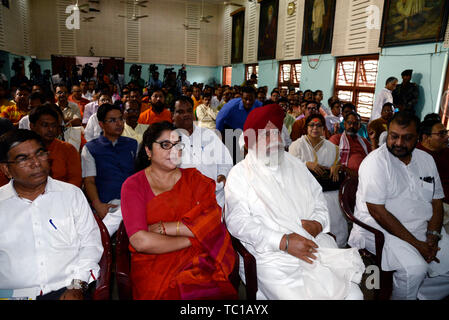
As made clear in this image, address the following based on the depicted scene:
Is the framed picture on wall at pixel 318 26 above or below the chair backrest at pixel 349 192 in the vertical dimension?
above

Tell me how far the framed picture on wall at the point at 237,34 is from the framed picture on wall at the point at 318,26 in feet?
17.1

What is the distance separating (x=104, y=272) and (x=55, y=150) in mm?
1441

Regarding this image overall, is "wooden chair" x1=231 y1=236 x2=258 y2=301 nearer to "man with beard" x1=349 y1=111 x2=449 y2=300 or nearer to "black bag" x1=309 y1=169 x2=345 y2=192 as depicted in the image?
"man with beard" x1=349 y1=111 x2=449 y2=300

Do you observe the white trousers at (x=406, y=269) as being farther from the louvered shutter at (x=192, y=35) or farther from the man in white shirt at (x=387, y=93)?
the louvered shutter at (x=192, y=35)

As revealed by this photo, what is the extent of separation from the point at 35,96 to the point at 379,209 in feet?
14.6

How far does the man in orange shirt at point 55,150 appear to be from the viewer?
2.55 meters

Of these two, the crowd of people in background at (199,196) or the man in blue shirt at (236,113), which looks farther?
the man in blue shirt at (236,113)

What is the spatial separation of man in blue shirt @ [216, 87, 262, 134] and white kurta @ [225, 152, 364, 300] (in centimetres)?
254

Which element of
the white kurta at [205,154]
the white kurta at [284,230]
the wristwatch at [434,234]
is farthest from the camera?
Answer: the white kurta at [205,154]

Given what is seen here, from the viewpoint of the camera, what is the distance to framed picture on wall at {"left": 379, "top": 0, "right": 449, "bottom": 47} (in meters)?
5.28

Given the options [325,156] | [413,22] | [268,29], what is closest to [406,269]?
[325,156]

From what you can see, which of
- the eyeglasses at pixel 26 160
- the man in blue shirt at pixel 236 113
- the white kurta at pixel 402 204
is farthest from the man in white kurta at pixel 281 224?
the man in blue shirt at pixel 236 113

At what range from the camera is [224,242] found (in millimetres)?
1814

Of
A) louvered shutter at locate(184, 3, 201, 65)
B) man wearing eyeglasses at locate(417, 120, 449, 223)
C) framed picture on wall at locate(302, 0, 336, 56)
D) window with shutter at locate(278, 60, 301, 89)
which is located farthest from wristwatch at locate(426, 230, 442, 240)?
louvered shutter at locate(184, 3, 201, 65)
